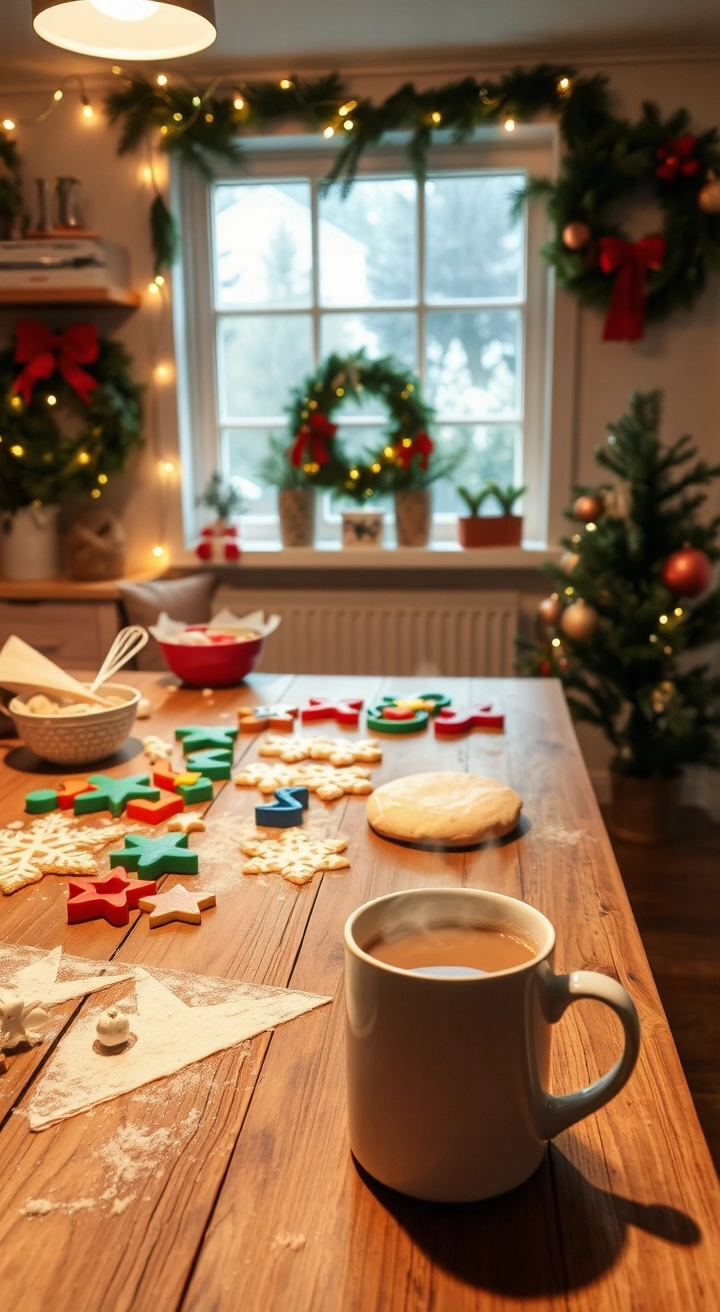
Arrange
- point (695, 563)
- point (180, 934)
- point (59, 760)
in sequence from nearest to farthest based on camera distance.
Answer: point (180, 934) → point (59, 760) → point (695, 563)

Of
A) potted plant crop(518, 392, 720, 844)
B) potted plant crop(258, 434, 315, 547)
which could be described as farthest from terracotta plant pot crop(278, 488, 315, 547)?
potted plant crop(518, 392, 720, 844)

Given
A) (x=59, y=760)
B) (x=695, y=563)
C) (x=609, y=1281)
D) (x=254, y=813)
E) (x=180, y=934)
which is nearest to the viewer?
(x=609, y=1281)

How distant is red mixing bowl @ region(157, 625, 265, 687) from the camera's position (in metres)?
1.68

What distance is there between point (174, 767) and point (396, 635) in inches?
84.6

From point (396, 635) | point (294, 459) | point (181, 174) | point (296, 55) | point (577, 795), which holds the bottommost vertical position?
point (396, 635)

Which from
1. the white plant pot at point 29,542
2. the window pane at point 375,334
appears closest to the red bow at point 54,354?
the white plant pot at point 29,542

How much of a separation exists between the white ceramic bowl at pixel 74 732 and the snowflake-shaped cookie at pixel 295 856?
1.09 feet

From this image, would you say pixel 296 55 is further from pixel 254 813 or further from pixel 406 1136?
pixel 406 1136

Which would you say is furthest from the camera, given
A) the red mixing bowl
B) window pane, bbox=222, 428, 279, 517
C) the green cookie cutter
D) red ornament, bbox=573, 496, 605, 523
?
window pane, bbox=222, 428, 279, 517

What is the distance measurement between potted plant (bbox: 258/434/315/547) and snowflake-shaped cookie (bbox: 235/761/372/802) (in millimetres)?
2188

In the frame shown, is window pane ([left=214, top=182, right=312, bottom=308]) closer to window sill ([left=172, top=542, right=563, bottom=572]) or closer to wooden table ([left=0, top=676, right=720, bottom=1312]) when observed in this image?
window sill ([left=172, top=542, right=563, bottom=572])

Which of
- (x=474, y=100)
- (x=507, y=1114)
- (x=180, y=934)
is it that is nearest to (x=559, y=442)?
(x=474, y=100)

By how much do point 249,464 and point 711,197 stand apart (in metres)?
1.70

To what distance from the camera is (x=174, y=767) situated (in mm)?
1313
